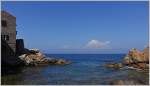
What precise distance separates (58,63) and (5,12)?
11.4 m

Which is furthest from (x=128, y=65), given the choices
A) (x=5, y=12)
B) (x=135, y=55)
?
(x=5, y=12)

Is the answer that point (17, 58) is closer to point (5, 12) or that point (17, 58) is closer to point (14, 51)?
point (14, 51)

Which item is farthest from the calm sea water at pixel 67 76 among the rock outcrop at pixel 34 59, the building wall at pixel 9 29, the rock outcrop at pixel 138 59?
the rock outcrop at pixel 34 59

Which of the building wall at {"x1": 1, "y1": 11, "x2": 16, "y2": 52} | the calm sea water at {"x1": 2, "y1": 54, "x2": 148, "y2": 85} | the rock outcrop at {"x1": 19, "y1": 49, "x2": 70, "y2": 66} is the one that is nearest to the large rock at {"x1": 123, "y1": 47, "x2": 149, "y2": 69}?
the calm sea water at {"x1": 2, "y1": 54, "x2": 148, "y2": 85}

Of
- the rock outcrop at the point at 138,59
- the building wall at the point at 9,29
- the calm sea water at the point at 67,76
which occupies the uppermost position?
the building wall at the point at 9,29

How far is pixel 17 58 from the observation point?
3509cm

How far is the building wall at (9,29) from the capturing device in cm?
3428

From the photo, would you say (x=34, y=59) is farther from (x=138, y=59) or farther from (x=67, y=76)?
(x=67, y=76)

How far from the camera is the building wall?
3428cm

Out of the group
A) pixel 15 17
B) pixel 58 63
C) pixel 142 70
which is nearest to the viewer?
pixel 142 70

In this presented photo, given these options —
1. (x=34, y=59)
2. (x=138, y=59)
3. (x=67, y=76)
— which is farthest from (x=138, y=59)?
(x=34, y=59)

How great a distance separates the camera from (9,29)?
34.8m

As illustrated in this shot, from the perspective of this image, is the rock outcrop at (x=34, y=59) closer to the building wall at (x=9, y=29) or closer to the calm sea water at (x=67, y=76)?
the building wall at (x=9, y=29)

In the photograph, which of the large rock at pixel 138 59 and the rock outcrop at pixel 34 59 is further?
the rock outcrop at pixel 34 59
